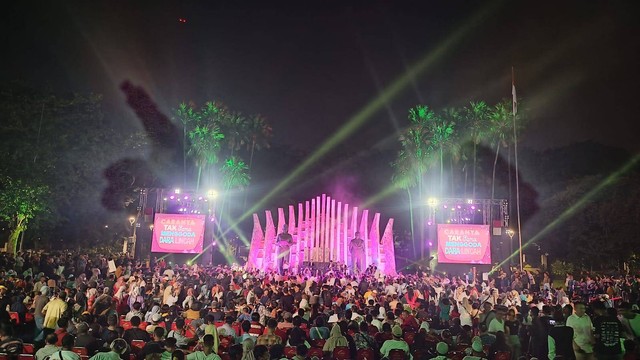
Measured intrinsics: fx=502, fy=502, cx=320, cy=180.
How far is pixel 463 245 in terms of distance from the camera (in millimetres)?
31250

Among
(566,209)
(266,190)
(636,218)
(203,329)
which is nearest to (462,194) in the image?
(566,209)

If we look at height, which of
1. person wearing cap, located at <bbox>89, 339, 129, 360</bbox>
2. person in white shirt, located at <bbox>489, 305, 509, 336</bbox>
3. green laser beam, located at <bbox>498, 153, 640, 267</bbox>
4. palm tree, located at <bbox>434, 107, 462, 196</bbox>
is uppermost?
palm tree, located at <bbox>434, 107, 462, 196</bbox>

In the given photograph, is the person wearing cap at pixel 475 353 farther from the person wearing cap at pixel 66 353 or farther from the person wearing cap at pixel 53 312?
the person wearing cap at pixel 53 312

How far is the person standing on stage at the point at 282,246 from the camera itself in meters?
31.7

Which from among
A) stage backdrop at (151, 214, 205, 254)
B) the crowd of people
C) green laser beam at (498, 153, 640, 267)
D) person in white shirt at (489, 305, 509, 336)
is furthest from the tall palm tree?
person in white shirt at (489, 305, 509, 336)

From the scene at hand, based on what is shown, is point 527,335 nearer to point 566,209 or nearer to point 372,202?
point 566,209

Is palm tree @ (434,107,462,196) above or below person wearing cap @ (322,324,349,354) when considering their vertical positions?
Answer: above

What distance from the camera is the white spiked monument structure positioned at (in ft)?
105

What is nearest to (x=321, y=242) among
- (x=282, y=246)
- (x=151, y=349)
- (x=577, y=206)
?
(x=282, y=246)

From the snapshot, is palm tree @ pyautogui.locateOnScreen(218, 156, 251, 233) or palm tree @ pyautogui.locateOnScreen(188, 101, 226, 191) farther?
palm tree @ pyautogui.locateOnScreen(218, 156, 251, 233)

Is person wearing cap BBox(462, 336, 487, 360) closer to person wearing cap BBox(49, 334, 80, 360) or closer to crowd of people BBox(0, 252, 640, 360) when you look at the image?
crowd of people BBox(0, 252, 640, 360)

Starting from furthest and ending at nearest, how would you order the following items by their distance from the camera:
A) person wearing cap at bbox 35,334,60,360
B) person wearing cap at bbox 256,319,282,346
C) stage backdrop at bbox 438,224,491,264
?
1. stage backdrop at bbox 438,224,491,264
2. person wearing cap at bbox 256,319,282,346
3. person wearing cap at bbox 35,334,60,360

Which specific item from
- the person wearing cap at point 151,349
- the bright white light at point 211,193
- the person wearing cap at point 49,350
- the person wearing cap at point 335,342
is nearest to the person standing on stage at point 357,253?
the bright white light at point 211,193

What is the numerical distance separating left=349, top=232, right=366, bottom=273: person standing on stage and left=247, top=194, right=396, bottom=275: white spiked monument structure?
39cm
